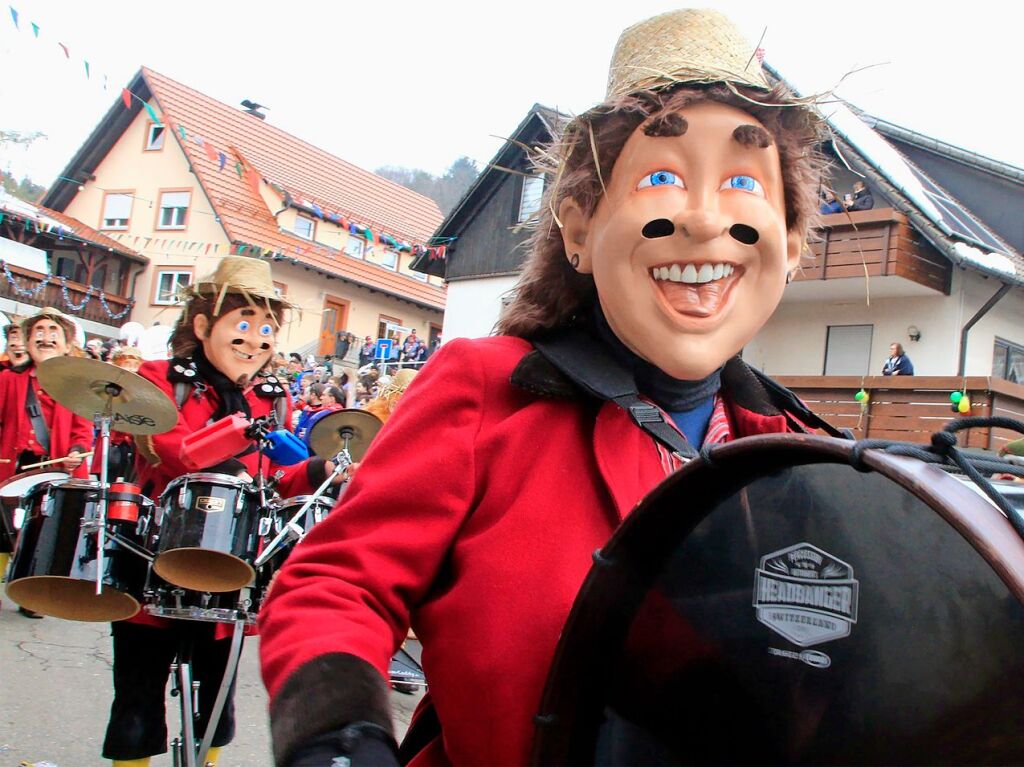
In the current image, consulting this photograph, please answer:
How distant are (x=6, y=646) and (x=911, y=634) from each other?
652 centimetres

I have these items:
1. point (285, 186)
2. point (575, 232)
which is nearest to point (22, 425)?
point (575, 232)

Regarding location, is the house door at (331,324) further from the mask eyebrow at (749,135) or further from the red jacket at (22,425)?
the mask eyebrow at (749,135)

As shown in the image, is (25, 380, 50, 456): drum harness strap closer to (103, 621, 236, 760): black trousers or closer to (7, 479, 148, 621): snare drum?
(7, 479, 148, 621): snare drum

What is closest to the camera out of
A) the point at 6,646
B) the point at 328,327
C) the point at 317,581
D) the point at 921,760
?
the point at 921,760

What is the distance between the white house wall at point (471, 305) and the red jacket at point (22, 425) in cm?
1489

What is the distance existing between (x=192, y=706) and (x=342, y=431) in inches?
64.2

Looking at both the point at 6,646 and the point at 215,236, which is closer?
the point at 6,646

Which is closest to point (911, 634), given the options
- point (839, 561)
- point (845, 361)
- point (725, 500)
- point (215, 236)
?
point (839, 561)

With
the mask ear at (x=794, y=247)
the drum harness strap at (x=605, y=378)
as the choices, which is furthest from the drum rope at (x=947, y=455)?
the mask ear at (x=794, y=247)

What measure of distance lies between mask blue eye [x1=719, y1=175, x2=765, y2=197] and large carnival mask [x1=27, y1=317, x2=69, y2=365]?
262 inches

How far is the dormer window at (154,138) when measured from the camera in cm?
3160

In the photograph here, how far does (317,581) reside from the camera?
1.38m

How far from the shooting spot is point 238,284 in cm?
444

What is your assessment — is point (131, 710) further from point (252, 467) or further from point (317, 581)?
point (317, 581)
